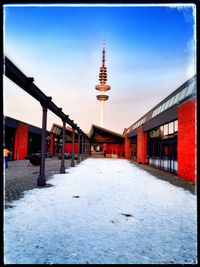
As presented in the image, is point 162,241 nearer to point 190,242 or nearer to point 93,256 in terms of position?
point 190,242

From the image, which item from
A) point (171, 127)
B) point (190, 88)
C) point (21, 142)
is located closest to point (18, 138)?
point (21, 142)

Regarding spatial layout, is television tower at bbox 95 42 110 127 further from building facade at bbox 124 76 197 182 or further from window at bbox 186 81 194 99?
window at bbox 186 81 194 99

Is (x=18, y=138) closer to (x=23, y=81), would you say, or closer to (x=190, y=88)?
(x=23, y=81)

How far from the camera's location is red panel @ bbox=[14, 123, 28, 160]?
23.4 meters

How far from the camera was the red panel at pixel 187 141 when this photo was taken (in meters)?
10.5

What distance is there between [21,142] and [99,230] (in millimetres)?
22818

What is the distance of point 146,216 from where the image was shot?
4879mm

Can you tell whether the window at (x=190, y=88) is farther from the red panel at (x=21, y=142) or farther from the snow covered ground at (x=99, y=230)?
the red panel at (x=21, y=142)

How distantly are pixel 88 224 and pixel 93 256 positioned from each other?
1.28m

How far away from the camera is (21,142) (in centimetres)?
A: 2450

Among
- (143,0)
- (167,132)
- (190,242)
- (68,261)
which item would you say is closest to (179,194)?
(190,242)

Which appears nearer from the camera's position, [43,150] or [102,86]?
[43,150]

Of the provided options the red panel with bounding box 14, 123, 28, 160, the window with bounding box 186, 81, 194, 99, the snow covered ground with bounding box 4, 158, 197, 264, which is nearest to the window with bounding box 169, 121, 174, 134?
the window with bounding box 186, 81, 194, 99

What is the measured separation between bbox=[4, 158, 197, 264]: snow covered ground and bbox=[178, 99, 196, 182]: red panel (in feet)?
14.8
